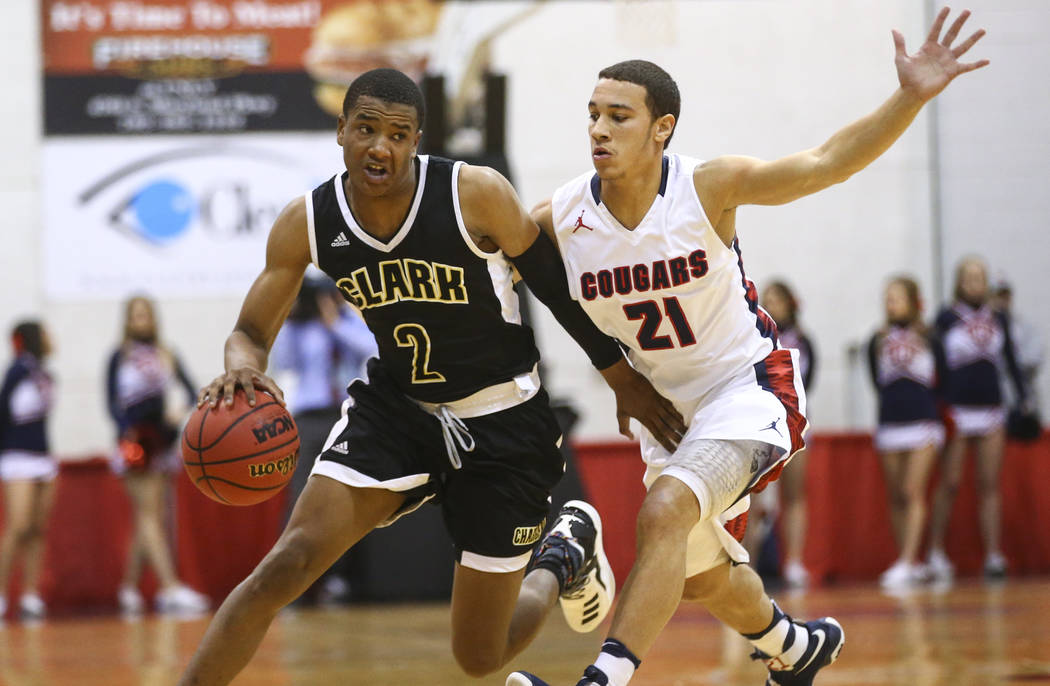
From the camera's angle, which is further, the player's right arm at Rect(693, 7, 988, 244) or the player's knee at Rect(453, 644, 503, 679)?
the player's knee at Rect(453, 644, 503, 679)

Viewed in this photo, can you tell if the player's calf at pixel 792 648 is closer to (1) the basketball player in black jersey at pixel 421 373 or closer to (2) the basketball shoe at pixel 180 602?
(1) the basketball player in black jersey at pixel 421 373

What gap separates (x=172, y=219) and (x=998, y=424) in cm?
644

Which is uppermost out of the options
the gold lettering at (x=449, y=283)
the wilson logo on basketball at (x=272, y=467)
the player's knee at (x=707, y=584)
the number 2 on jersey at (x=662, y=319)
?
the gold lettering at (x=449, y=283)

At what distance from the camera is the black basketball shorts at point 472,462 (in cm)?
401

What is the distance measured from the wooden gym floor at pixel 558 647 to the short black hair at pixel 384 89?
234 centimetres

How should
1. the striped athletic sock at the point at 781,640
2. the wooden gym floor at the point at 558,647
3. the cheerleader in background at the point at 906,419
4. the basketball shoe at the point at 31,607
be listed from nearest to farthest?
the striped athletic sock at the point at 781,640
the wooden gym floor at the point at 558,647
the basketball shoe at the point at 31,607
the cheerleader in background at the point at 906,419

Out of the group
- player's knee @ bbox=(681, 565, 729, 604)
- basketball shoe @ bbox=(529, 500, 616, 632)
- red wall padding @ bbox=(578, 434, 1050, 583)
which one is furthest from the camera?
red wall padding @ bbox=(578, 434, 1050, 583)

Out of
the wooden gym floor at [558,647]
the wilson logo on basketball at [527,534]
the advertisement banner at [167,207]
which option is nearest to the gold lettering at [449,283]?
the wilson logo on basketball at [527,534]

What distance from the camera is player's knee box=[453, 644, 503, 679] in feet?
13.6

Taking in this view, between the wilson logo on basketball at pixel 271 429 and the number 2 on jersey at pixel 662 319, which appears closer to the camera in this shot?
the wilson logo on basketball at pixel 271 429

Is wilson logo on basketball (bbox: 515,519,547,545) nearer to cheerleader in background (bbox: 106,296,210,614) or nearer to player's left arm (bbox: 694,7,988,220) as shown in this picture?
player's left arm (bbox: 694,7,988,220)

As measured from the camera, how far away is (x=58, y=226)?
1113cm

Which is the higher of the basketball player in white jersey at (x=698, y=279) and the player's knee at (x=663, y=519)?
the basketball player in white jersey at (x=698, y=279)

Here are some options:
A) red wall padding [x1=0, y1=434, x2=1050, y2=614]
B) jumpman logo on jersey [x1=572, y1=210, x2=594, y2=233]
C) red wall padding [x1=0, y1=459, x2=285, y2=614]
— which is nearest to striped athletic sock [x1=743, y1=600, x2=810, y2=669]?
jumpman logo on jersey [x1=572, y1=210, x2=594, y2=233]
